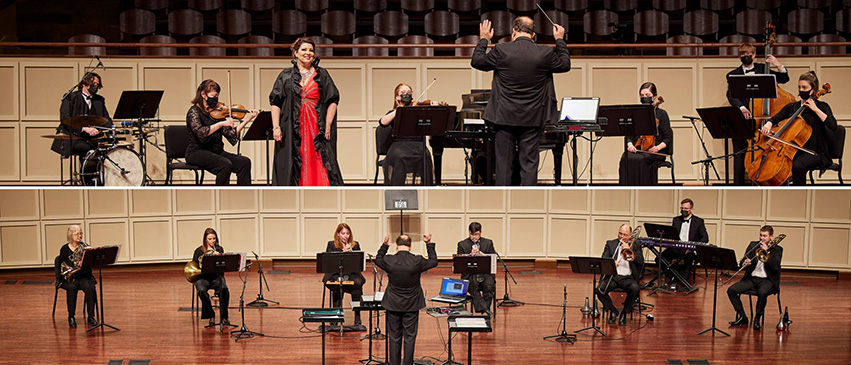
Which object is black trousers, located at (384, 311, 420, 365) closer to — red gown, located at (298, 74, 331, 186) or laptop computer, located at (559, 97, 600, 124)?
red gown, located at (298, 74, 331, 186)

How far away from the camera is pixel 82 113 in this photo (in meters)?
8.05

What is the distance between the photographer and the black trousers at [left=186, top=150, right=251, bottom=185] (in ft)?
22.7

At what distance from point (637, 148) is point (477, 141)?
5.38ft

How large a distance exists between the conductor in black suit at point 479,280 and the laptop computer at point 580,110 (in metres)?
1.99

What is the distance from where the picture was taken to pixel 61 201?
424 inches

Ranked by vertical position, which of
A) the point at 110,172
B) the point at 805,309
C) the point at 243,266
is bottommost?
the point at 805,309

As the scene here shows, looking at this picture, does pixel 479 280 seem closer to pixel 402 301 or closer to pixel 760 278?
pixel 402 301

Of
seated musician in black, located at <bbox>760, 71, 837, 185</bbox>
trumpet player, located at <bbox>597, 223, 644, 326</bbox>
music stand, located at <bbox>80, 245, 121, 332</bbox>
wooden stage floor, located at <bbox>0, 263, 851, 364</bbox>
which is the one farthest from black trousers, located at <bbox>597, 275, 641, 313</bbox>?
music stand, located at <bbox>80, 245, 121, 332</bbox>

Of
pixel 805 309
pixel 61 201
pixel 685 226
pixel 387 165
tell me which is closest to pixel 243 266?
pixel 387 165

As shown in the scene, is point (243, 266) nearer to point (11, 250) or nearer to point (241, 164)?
point (241, 164)

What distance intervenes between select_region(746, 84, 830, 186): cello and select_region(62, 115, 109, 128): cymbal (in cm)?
596

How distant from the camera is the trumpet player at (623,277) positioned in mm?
7945

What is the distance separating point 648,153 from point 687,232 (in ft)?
6.07

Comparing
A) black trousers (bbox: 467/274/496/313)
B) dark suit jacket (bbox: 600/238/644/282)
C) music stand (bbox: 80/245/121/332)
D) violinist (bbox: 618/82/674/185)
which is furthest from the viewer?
black trousers (bbox: 467/274/496/313)
